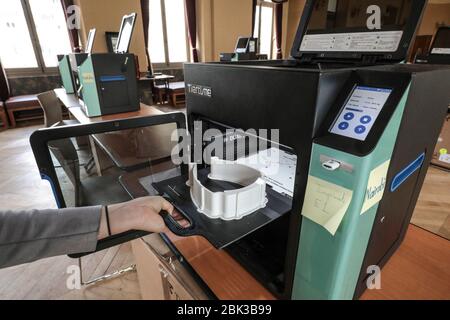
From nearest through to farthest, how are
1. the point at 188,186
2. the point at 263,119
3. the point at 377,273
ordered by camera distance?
the point at 263,119 → the point at 377,273 → the point at 188,186

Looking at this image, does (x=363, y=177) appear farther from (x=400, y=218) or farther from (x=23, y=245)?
(x=23, y=245)

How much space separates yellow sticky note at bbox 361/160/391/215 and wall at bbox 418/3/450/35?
28.1 feet

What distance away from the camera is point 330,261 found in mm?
451

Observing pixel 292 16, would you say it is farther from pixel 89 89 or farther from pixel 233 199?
pixel 233 199

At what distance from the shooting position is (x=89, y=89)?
1807mm

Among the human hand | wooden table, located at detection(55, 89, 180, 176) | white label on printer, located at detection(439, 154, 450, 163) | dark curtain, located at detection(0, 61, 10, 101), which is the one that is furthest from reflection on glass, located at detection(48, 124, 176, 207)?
dark curtain, located at detection(0, 61, 10, 101)

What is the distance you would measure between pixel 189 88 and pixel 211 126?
13cm

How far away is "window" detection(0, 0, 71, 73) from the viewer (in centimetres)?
428

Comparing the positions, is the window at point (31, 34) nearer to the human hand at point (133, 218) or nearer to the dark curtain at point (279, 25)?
the dark curtain at point (279, 25)

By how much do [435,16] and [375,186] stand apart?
9.22 meters

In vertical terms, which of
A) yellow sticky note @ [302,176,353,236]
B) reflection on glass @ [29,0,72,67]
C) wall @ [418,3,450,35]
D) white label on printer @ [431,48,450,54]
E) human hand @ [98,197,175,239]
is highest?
wall @ [418,3,450,35]

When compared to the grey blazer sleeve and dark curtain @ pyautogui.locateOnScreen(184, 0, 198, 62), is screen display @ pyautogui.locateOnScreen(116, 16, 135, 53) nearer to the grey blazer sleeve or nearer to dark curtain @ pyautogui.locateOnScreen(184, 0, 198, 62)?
the grey blazer sleeve

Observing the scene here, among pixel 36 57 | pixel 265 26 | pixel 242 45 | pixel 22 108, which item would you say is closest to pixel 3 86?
pixel 22 108
